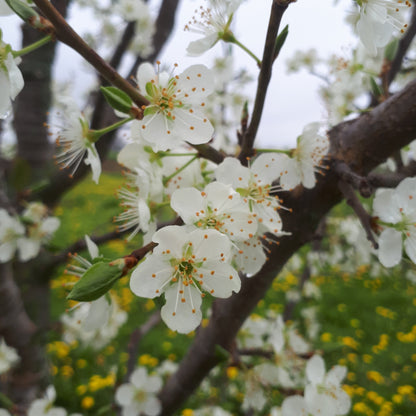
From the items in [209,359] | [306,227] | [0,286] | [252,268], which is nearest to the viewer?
[252,268]

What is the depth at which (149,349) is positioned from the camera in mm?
3852

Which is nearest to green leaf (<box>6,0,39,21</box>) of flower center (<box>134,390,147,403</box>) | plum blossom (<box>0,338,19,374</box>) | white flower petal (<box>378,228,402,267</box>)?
white flower petal (<box>378,228,402,267</box>)

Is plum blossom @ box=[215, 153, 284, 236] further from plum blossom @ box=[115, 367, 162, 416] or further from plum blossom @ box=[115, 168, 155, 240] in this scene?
plum blossom @ box=[115, 367, 162, 416]

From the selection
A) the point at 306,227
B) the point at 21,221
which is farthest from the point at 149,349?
the point at 306,227

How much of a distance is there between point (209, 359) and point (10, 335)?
1088mm

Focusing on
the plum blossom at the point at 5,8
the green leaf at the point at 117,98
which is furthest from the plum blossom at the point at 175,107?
the plum blossom at the point at 5,8

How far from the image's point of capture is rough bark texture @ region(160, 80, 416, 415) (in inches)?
33.9

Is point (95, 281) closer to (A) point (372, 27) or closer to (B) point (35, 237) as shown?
(A) point (372, 27)

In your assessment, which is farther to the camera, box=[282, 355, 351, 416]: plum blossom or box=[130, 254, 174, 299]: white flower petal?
box=[282, 355, 351, 416]: plum blossom

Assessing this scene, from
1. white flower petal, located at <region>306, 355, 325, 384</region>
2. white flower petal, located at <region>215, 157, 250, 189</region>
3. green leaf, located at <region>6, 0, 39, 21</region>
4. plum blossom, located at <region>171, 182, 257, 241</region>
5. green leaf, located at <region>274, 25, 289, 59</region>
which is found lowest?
white flower petal, located at <region>306, 355, 325, 384</region>

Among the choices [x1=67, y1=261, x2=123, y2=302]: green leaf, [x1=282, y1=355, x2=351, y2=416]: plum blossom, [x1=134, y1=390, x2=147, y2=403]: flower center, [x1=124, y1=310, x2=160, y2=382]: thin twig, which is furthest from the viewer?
[x1=124, y1=310, x2=160, y2=382]: thin twig

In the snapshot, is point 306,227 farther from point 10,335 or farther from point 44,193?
point 44,193

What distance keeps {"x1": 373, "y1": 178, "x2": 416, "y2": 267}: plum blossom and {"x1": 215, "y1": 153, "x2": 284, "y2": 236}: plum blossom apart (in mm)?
226

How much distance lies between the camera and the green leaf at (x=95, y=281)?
58 centimetres
